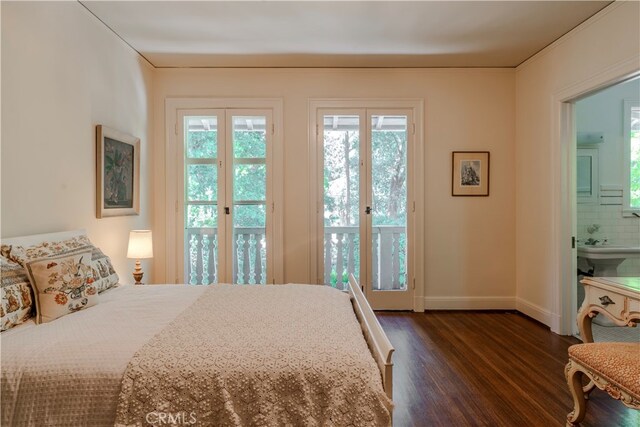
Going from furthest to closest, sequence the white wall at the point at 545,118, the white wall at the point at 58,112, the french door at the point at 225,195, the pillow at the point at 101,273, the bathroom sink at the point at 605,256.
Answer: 1. the french door at the point at 225,195
2. the bathroom sink at the point at 605,256
3. the white wall at the point at 545,118
4. the pillow at the point at 101,273
5. the white wall at the point at 58,112

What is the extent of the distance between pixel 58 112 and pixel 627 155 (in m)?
5.50

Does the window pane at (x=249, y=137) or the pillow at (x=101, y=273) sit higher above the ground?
the window pane at (x=249, y=137)

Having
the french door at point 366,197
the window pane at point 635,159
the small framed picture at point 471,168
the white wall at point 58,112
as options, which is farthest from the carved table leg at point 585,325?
the white wall at point 58,112

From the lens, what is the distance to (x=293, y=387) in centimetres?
130

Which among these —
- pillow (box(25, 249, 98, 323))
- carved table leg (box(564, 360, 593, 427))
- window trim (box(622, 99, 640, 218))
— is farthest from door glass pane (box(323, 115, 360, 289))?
window trim (box(622, 99, 640, 218))

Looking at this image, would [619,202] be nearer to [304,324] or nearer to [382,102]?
[382,102]

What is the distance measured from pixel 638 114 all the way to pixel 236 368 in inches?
200

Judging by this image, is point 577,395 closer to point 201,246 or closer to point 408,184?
point 408,184

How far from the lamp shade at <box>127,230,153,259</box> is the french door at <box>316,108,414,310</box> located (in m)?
1.73

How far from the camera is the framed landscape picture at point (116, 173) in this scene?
282 cm

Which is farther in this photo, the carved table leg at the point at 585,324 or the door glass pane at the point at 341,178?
the door glass pane at the point at 341,178

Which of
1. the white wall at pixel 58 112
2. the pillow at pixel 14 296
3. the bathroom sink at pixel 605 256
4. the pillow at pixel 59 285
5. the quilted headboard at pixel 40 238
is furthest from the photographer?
the bathroom sink at pixel 605 256

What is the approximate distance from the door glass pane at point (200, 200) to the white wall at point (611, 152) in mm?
4137

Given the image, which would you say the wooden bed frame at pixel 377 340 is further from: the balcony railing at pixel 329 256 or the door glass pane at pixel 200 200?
the door glass pane at pixel 200 200
